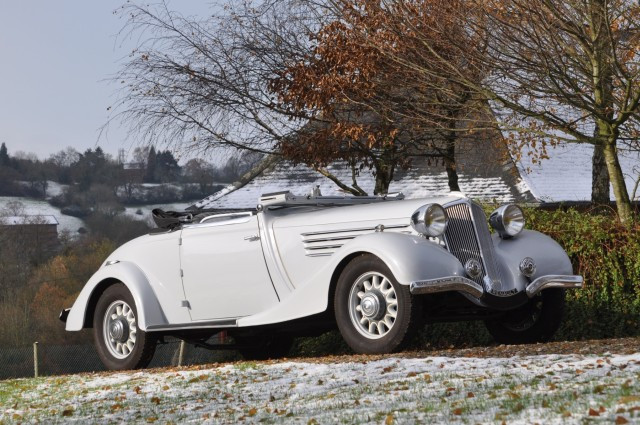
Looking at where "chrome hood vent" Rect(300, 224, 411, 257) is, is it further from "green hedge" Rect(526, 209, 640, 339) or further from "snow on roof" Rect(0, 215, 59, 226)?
"snow on roof" Rect(0, 215, 59, 226)

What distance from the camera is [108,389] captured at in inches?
369

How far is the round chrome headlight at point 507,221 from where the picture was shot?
1059 centimetres

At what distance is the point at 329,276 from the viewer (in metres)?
9.74

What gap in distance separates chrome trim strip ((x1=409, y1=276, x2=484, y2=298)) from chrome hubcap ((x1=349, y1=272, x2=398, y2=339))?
0.32 m

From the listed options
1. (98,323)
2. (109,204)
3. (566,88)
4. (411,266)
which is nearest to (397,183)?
(566,88)

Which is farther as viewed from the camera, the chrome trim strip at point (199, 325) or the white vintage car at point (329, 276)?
→ the chrome trim strip at point (199, 325)

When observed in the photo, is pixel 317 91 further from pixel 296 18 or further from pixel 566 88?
pixel 566 88

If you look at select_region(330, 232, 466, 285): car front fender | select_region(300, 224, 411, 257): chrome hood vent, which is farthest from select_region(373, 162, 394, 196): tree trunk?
select_region(330, 232, 466, 285): car front fender

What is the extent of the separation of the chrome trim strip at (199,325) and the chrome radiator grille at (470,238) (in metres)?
2.33

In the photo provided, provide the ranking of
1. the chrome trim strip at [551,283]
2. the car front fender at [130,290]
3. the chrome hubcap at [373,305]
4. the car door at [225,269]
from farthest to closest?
the car front fender at [130,290] < the car door at [225,269] < the chrome trim strip at [551,283] < the chrome hubcap at [373,305]

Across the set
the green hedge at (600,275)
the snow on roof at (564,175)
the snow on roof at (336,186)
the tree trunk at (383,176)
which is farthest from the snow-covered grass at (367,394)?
the snow on roof at (336,186)

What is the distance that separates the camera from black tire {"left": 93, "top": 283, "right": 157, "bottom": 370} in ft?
37.3

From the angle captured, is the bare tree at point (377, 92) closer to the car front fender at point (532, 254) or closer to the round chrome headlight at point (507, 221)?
the round chrome headlight at point (507, 221)

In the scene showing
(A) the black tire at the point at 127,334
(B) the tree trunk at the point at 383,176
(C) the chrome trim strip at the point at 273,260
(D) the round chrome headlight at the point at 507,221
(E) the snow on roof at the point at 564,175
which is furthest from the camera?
(E) the snow on roof at the point at 564,175
